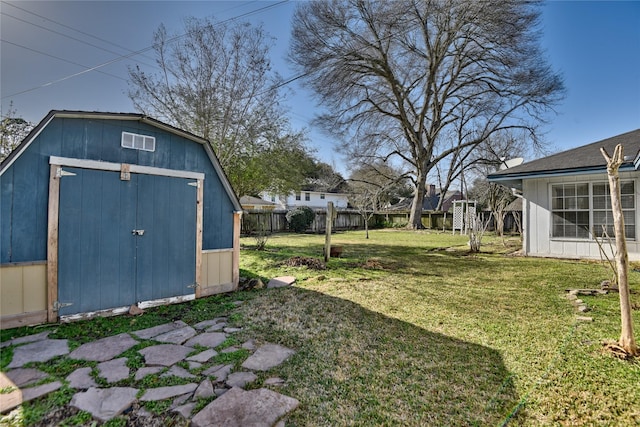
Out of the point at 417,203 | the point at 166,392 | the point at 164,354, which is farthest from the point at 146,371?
the point at 417,203

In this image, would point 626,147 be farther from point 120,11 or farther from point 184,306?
point 120,11

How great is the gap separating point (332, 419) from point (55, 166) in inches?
149

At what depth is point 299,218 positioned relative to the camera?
18234 millimetres

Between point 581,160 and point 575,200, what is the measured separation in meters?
1.04

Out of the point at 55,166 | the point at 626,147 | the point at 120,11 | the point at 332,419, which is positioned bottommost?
the point at 332,419

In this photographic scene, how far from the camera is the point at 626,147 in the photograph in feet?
25.1

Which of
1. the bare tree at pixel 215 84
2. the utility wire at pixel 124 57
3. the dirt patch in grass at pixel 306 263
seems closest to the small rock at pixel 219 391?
the dirt patch in grass at pixel 306 263

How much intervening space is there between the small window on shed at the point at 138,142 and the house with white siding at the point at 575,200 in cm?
893

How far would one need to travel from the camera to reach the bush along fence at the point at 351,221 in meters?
15.5

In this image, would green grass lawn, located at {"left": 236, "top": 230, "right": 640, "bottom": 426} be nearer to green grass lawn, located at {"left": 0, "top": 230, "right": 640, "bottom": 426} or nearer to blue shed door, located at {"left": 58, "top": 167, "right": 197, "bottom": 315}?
green grass lawn, located at {"left": 0, "top": 230, "right": 640, "bottom": 426}

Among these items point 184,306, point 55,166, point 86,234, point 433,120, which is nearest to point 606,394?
point 184,306

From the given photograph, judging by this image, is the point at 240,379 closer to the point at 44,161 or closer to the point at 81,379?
the point at 81,379

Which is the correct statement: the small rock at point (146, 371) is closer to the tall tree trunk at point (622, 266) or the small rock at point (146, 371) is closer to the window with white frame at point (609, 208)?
the tall tree trunk at point (622, 266)

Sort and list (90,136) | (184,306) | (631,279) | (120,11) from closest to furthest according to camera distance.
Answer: (90,136)
(184,306)
(631,279)
(120,11)
